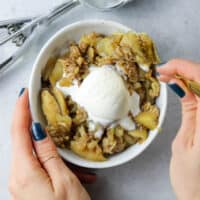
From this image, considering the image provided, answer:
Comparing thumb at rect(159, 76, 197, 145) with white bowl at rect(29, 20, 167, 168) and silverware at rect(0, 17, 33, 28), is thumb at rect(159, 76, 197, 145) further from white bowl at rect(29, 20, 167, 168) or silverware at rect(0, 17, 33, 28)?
silverware at rect(0, 17, 33, 28)

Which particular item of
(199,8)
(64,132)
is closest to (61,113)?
(64,132)

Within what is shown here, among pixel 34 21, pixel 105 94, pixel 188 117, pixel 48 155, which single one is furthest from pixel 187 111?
pixel 34 21

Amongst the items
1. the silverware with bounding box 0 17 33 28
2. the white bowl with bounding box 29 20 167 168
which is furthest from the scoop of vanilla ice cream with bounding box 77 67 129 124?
the silverware with bounding box 0 17 33 28

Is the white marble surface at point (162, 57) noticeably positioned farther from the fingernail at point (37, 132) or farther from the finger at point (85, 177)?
the fingernail at point (37, 132)

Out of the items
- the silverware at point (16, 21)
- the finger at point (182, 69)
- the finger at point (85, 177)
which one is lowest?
the finger at point (85, 177)

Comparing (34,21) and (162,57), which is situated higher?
(34,21)

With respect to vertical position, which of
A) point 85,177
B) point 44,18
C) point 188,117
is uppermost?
point 44,18

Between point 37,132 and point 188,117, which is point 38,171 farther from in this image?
point 188,117

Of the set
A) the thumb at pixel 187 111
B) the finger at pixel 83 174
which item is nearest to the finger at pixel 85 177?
the finger at pixel 83 174
